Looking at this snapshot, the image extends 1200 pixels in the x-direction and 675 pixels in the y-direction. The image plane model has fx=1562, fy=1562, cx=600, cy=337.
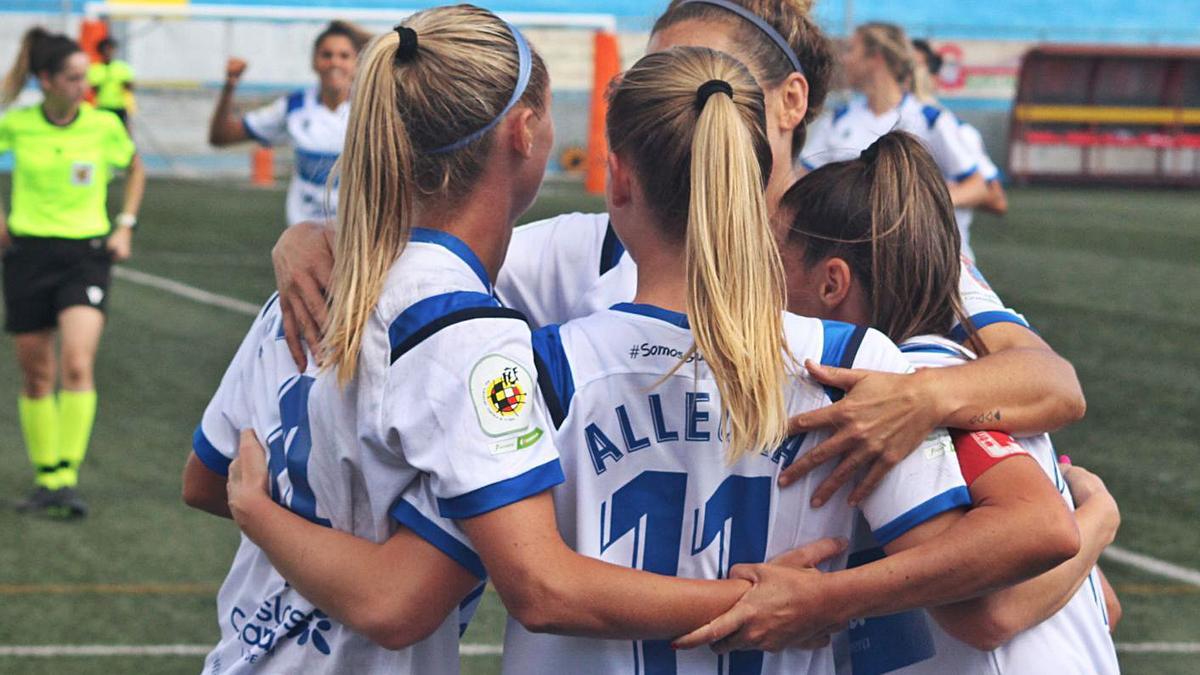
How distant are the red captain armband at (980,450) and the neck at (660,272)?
1.37 feet

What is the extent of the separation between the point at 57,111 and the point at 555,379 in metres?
5.88

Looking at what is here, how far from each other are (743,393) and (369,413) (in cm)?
48

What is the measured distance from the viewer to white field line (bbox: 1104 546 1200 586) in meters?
5.76

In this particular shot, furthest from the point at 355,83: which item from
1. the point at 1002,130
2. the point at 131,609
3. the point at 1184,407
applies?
the point at 1002,130

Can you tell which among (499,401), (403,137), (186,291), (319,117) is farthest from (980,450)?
(186,291)

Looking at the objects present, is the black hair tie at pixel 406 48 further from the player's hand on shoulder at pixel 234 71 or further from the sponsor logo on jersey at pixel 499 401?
the player's hand on shoulder at pixel 234 71

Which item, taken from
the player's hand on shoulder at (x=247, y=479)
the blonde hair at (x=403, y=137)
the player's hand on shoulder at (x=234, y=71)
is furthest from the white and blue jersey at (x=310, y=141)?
the blonde hair at (x=403, y=137)

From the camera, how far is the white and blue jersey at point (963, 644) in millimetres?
2148

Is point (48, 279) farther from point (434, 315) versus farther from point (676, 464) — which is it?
point (676, 464)

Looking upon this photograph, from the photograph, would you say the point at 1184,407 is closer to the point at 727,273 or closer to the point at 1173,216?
the point at 727,273

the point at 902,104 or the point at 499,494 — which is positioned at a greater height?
the point at 499,494

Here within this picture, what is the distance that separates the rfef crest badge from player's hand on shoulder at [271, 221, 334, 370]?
11.6 inches

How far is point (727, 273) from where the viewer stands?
77.3 inches

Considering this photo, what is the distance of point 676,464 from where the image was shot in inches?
80.5
